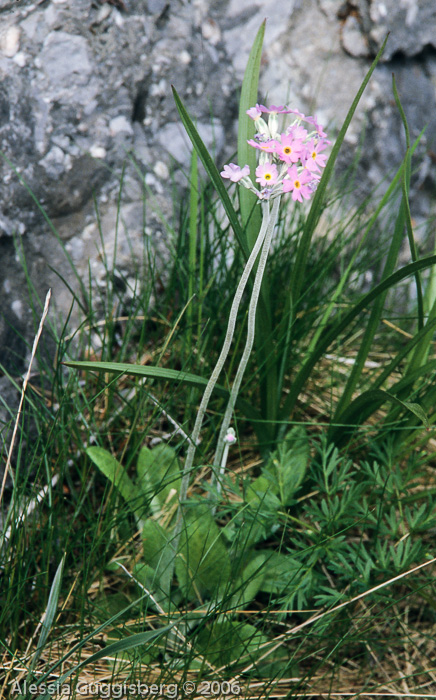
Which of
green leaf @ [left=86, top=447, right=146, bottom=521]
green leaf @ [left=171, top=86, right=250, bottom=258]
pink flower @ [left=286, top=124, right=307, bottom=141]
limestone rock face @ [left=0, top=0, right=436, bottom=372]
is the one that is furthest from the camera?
limestone rock face @ [left=0, top=0, right=436, bottom=372]

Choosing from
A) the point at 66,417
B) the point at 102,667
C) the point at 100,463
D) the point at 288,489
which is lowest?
the point at 102,667

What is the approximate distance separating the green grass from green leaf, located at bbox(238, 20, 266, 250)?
57 millimetres

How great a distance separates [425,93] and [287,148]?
6.03ft

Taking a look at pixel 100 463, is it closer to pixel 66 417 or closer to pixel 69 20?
pixel 66 417

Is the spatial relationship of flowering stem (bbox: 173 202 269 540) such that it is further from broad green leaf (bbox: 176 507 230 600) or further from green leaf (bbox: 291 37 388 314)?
green leaf (bbox: 291 37 388 314)

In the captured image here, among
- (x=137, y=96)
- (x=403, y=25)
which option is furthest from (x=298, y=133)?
(x=403, y=25)

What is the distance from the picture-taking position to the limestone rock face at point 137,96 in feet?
4.85

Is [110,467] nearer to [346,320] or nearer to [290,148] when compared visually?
[346,320]

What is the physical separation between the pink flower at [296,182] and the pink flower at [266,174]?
2 cm

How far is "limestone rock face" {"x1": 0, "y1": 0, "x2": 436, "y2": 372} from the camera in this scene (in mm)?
1478

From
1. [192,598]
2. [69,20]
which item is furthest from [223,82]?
[192,598]

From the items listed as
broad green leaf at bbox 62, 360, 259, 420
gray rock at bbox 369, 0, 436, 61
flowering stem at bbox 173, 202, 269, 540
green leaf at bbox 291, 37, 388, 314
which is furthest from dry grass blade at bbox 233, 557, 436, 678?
gray rock at bbox 369, 0, 436, 61

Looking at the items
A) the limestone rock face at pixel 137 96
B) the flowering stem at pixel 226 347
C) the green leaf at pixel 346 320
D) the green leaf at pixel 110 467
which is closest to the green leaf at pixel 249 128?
the flowering stem at pixel 226 347

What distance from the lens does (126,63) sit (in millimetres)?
1678
